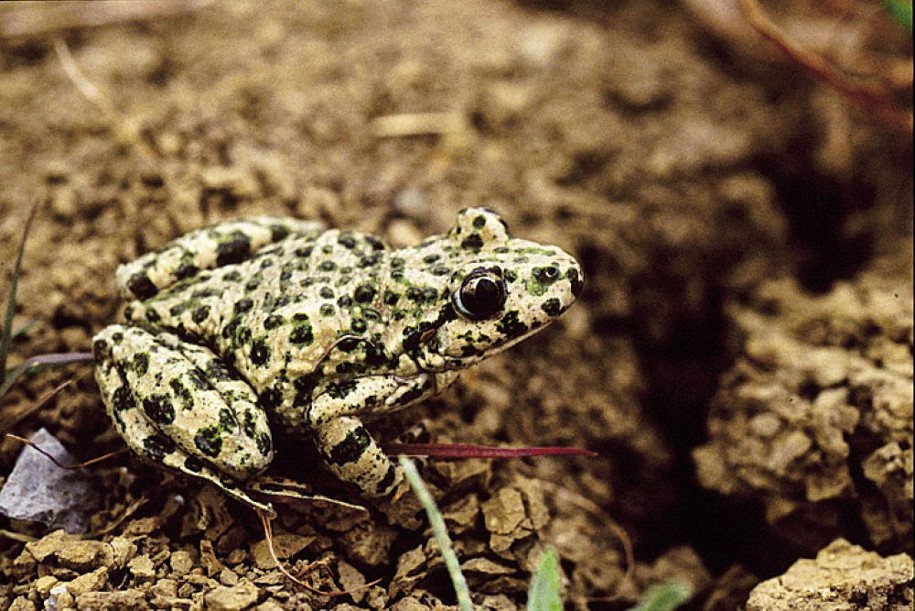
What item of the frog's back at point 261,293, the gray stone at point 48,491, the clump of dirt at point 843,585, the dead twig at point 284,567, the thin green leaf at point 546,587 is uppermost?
the frog's back at point 261,293

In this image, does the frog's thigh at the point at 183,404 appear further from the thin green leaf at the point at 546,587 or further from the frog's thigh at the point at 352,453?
the thin green leaf at the point at 546,587

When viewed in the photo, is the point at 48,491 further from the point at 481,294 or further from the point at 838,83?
the point at 838,83

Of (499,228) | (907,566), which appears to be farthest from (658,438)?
(499,228)

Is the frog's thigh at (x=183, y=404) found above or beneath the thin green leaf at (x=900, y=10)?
beneath

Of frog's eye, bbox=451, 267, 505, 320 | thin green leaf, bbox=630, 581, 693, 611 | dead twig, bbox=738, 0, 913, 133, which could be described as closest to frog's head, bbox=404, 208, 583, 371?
frog's eye, bbox=451, 267, 505, 320

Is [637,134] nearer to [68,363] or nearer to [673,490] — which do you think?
[673,490]

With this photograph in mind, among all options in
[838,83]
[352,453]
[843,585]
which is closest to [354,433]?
[352,453]

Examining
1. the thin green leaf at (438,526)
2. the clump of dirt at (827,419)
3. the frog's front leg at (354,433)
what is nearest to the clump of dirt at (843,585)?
the clump of dirt at (827,419)
